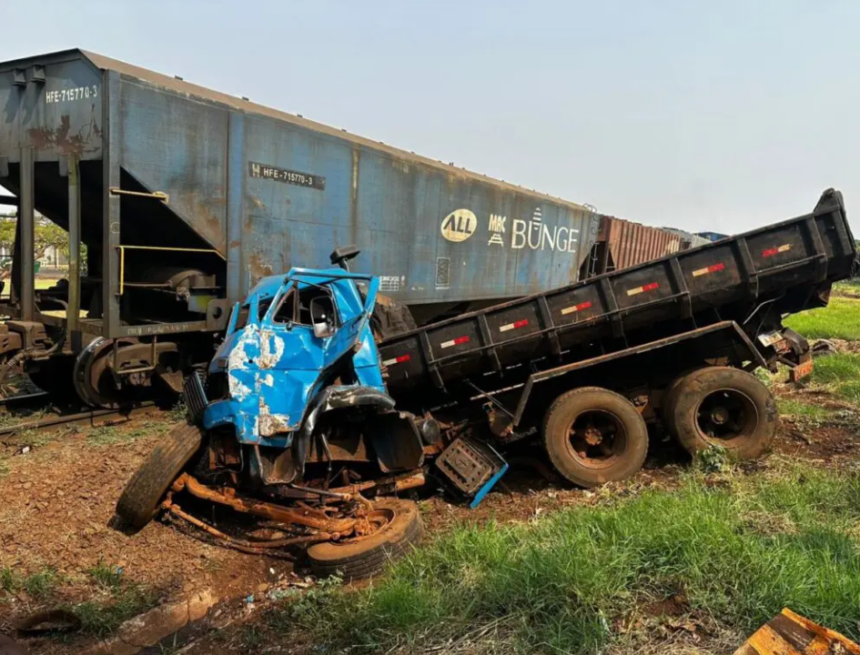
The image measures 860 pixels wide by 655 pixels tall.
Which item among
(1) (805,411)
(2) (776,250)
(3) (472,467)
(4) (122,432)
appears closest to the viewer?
(3) (472,467)

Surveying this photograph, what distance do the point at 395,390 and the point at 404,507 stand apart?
5.03 feet

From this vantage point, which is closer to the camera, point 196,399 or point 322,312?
point 196,399

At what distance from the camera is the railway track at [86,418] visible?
22.2ft

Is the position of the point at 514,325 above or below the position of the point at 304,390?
above

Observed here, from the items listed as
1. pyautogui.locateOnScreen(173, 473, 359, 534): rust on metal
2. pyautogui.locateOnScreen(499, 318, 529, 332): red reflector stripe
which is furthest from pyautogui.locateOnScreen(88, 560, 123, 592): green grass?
pyautogui.locateOnScreen(499, 318, 529, 332): red reflector stripe

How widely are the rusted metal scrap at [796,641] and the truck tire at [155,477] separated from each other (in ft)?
12.0

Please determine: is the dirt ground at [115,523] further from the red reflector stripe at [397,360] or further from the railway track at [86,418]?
the red reflector stripe at [397,360]

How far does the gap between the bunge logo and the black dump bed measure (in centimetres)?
516

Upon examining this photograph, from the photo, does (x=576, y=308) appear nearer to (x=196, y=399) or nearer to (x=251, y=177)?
(x=196, y=399)

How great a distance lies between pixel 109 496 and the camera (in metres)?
5.12

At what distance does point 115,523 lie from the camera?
4.69m

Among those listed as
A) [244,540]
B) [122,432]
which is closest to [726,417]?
[244,540]

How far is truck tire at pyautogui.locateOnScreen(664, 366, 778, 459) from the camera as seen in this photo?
5527 mm

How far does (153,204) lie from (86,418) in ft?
9.20
